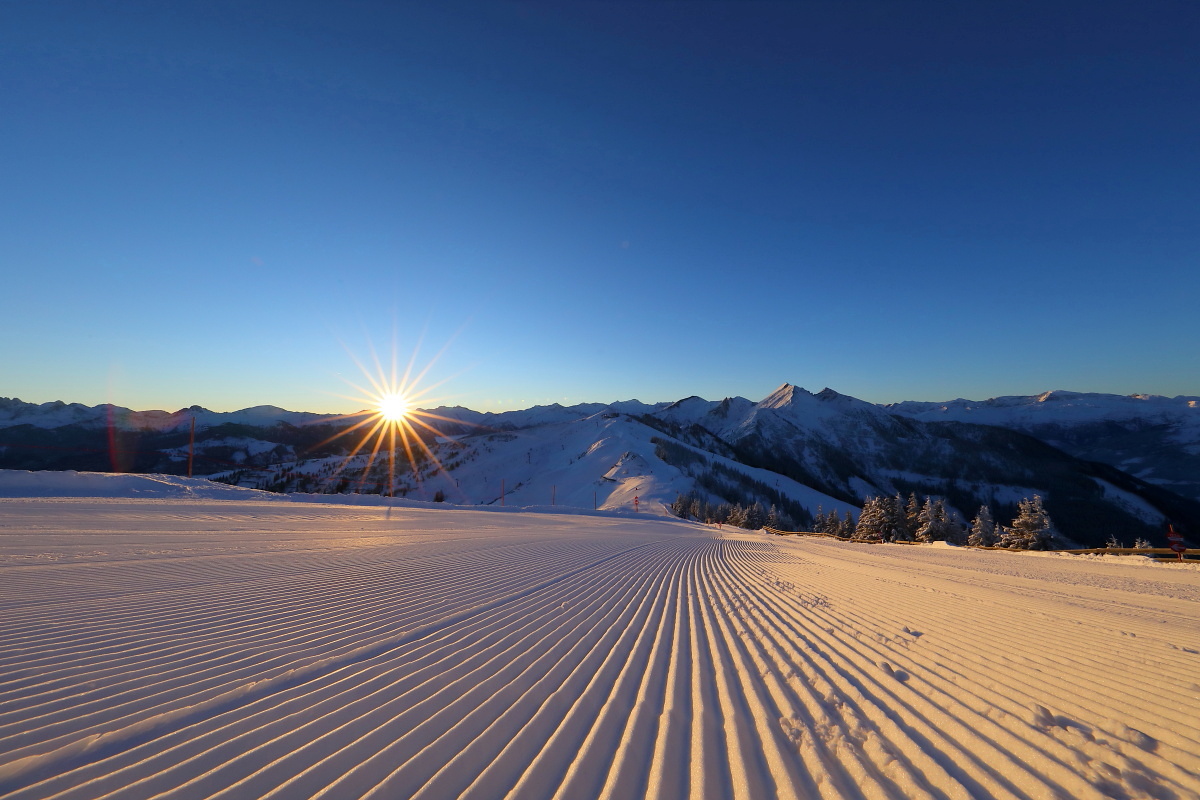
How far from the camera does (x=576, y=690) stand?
363 cm

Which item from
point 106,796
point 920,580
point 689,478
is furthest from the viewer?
point 689,478

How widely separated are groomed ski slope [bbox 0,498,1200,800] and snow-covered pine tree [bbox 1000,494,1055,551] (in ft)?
100

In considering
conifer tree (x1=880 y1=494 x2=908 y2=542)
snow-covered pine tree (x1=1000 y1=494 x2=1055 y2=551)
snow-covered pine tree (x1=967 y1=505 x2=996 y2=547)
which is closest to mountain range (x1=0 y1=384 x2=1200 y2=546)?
conifer tree (x1=880 y1=494 x2=908 y2=542)

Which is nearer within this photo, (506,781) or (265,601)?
(506,781)

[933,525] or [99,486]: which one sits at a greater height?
[99,486]

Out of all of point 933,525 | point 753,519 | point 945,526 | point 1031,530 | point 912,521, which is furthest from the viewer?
point 753,519

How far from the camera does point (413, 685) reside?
11.8 feet

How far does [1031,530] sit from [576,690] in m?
41.0

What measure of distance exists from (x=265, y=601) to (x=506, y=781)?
545cm

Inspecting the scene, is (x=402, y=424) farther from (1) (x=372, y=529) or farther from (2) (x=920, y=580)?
(2) (x=920, y=580)

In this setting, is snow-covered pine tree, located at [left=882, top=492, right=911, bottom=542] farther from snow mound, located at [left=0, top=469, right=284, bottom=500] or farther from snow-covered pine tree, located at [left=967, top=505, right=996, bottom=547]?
snow mound, located at [left=0, top=469, right=284, bottom=500]

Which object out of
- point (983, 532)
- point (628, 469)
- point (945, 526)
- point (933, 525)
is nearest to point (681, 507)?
point (933, 525)

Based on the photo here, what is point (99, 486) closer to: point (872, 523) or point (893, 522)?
point (872, 523)

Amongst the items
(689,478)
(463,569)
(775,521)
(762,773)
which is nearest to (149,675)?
(762,773)
